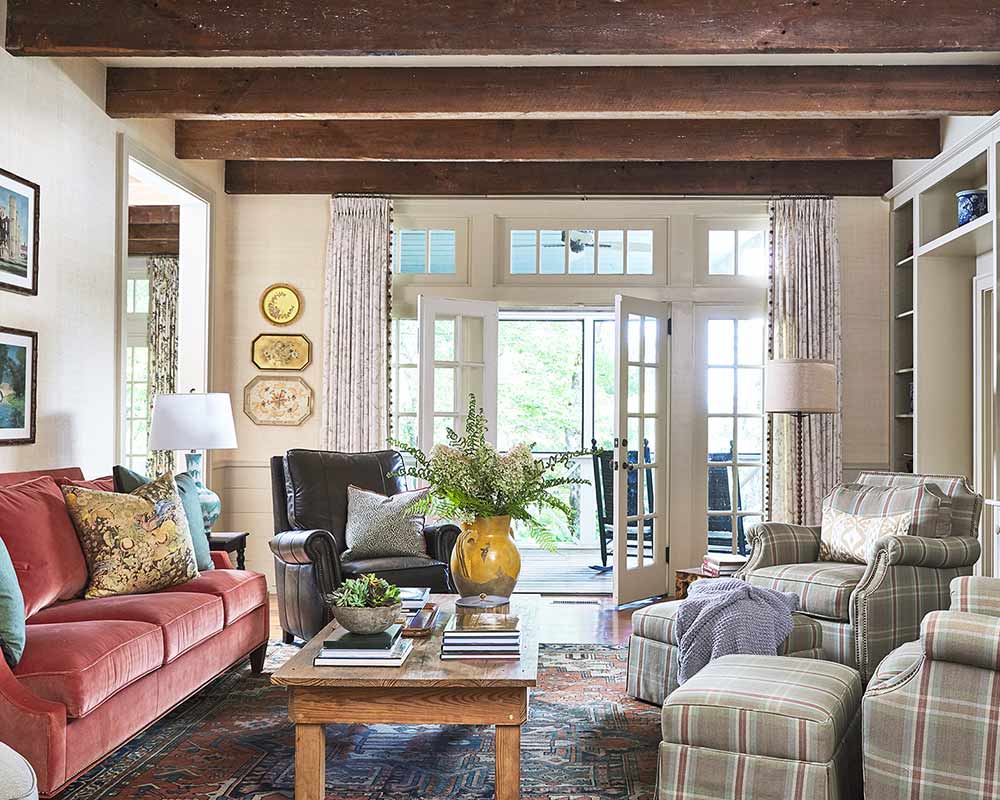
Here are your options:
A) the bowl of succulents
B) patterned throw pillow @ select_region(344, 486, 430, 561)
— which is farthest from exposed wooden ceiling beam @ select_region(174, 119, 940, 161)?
the bowl of succulents

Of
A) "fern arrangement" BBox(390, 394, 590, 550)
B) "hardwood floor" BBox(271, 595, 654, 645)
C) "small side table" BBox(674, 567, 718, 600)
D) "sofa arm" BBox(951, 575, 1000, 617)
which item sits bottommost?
"hardwood floor" BBox(271, 595, 654, 645)

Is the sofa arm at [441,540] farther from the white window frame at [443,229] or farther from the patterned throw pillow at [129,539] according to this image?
the white window frame at [443,229]

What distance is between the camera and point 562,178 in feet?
22.3

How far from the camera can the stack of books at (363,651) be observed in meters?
3.01

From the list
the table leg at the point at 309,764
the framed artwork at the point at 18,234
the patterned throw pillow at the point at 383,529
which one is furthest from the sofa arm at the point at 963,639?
the framed artwork at the point at 18,234

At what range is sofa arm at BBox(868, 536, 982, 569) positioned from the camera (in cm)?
405

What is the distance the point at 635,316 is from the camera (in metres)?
6.63

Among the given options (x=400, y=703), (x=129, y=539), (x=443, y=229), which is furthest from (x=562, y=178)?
(x=400, y=703)

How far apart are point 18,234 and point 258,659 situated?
6.91 feet

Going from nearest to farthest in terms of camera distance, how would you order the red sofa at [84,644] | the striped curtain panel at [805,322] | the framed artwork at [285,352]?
1. the red sofa at [84,644]
2. the striped curtain panel at [805,322]
3. the framed artwork at [285,352]

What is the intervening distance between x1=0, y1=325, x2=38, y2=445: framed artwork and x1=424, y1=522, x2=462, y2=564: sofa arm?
6.22 feet

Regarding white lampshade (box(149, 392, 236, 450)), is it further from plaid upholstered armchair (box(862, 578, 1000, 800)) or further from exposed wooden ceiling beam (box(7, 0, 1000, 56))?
plaid upholstered armchair (box(862, 578, 1000, 800))

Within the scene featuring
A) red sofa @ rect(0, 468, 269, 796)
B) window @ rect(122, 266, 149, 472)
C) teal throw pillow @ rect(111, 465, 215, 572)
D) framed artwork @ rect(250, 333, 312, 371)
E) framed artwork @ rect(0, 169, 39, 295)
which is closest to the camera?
red sofa @ rect(0, 468, 269, 796)

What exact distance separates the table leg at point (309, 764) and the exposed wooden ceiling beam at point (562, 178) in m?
4.54
